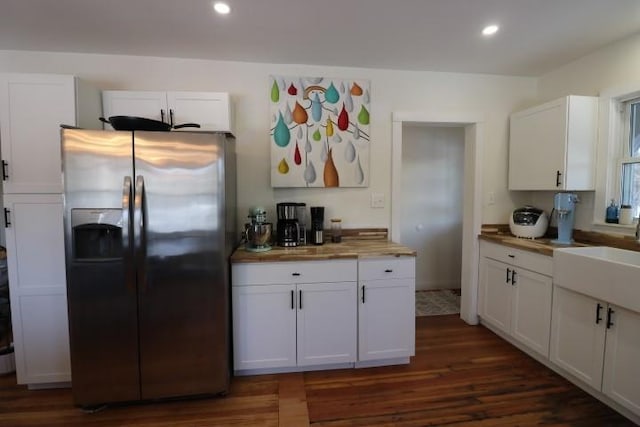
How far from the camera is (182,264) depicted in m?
1.96

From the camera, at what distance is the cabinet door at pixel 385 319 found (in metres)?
2.32

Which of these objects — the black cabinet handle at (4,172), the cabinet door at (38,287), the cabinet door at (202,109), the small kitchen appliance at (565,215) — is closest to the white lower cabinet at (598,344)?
the small kitchen appliance at (565,215)

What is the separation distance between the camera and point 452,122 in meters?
2.97

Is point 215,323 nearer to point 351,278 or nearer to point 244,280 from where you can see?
point 244,280

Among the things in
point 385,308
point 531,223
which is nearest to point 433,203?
point 531,223

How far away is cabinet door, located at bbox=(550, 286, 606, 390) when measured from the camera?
6.37 feet

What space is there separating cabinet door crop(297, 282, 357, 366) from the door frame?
0.91m

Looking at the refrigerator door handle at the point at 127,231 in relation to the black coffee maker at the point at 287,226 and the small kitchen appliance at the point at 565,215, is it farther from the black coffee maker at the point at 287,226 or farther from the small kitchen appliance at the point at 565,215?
the small kitchen appliance at the point at 565,215

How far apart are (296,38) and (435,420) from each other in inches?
106

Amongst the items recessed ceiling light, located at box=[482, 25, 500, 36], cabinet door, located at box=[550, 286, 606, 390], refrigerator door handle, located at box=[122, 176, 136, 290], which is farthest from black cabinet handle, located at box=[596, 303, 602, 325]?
refrigerator door handle, located at box=[122, 176, 136, 290]

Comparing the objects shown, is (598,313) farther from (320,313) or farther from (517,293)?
(320,313)

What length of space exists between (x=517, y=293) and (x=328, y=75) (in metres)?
2.47

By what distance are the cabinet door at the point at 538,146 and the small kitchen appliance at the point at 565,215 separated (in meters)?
0.10

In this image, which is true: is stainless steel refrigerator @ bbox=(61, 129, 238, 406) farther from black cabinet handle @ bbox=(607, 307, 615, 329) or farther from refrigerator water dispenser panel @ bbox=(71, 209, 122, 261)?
black cabinet handle @ bbox=(607, 307, 615, 329)
